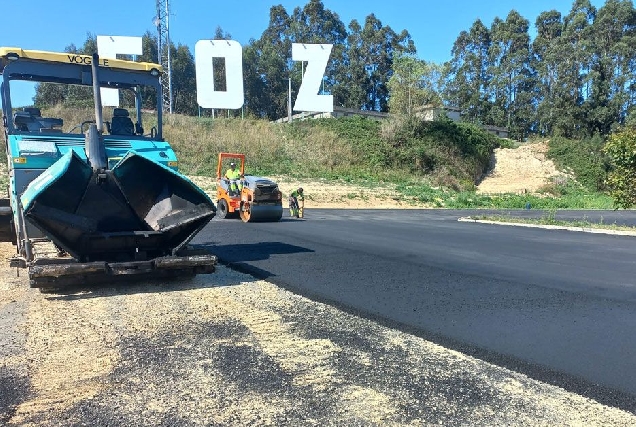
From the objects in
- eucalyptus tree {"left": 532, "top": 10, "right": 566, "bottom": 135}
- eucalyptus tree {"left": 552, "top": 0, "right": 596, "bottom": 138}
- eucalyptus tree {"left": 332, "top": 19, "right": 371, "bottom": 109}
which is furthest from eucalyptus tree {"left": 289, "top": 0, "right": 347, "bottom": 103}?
eucalyptus tree {"left": 552, "top": 0, "right": 596, "bottom": 138}

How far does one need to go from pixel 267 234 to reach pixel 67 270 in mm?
6786

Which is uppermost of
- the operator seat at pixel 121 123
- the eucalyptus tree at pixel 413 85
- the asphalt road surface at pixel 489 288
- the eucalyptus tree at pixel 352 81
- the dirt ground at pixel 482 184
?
the eucalyptus tree at pixel 352 81

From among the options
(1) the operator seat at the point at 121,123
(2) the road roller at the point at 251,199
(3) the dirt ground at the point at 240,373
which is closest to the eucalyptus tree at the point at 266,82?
(2) the road roller at the point at 251,199

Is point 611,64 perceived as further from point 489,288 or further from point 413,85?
point 489,288

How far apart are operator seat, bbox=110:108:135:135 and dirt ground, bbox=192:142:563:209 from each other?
16.4 metres

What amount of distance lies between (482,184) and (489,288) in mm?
36511

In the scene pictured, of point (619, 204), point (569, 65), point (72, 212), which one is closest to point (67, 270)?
point (72, 212)

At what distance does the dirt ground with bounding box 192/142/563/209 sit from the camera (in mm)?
26344

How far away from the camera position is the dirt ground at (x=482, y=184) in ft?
86.4

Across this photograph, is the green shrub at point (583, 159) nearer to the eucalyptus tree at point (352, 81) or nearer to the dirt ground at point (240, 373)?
the eucalyptus tree at point (352, 81)

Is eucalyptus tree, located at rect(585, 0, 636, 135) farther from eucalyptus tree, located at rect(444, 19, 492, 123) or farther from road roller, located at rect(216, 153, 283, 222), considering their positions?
road roller, located at rect(216, 153, 283, 222)

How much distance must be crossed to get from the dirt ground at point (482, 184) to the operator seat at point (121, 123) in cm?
1643

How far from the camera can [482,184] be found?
1638 inches

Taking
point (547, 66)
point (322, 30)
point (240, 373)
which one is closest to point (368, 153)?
point (547, 66)
